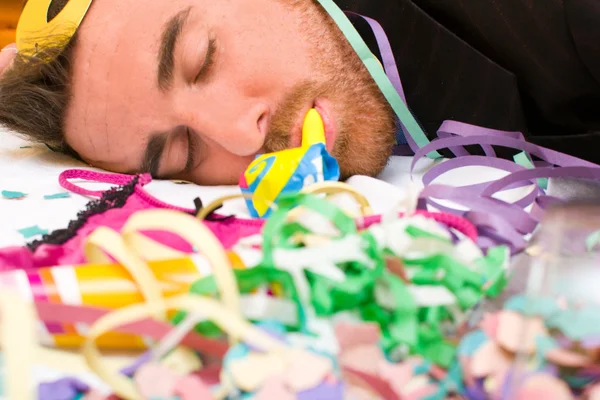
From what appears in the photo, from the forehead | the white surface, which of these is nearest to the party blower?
the white surface

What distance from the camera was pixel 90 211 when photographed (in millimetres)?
706

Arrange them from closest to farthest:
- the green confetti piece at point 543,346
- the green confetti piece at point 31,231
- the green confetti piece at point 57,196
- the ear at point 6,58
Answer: the green confetti piece at point 543,346
the green confetti piece at point 31,231
the green confetti piece at point 57,196
the ear at point 6,58

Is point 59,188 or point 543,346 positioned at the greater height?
point 543,346

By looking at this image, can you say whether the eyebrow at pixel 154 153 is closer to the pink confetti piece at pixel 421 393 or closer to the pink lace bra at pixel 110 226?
the pink lace bra at pixel 110 226

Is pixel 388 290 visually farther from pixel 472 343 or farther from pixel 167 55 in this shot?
pixel 167 55

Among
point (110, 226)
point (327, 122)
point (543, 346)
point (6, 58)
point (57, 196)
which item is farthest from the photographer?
point (6, 58)

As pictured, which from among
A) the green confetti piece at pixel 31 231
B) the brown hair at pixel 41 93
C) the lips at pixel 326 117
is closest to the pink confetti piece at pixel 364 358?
Result: the green confetti piece at pixel 31 231

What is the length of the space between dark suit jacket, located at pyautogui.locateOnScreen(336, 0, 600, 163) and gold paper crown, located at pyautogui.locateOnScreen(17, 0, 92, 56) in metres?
0.50

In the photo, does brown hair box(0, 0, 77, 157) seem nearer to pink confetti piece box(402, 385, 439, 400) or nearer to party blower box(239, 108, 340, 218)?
party blower box(239, 108, 340, 218)

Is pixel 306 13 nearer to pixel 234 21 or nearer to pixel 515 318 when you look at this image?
pixel 234 21

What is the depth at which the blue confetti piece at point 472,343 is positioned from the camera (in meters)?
0.36

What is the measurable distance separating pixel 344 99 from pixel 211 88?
0.79 feet

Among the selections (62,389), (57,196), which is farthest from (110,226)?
(62,389)

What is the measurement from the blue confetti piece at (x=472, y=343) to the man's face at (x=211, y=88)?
1.83 ft
